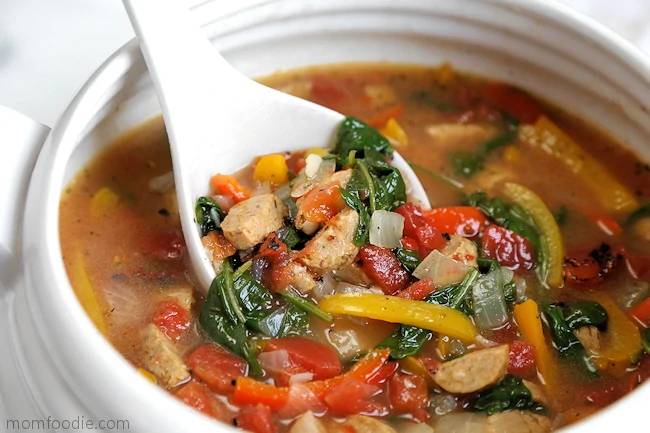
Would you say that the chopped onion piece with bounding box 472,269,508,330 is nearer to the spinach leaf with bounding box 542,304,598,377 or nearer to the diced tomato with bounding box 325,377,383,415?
the spinach leaf with bounding box 542,304,598,377

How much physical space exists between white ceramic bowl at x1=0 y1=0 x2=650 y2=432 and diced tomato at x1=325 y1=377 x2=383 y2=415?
1.75 feet

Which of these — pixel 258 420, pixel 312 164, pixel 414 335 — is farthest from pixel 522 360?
pixel 312 164

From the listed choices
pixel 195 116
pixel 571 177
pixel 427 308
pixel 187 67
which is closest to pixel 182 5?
pixel 187 67

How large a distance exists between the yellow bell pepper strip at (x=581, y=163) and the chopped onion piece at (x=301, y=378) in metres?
1.32

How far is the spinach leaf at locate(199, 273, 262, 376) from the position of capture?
2.06 m

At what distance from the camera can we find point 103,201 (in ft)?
8.16

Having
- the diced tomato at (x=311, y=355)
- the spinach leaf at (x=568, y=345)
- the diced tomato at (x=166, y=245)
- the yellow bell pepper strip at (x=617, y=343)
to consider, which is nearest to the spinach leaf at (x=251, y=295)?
the diced tomato at (x=311, y=355)

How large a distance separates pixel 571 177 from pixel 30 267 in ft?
6.28

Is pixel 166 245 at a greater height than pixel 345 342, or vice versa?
pixel 345 342

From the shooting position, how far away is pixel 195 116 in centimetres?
233

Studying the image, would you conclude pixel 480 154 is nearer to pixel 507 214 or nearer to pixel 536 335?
pixel 507 214

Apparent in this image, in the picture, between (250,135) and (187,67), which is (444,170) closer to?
(250,135)

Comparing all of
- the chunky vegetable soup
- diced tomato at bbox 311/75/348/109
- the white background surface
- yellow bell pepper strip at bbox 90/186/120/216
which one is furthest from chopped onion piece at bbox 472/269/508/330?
the white background surface

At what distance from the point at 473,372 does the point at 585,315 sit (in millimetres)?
487
